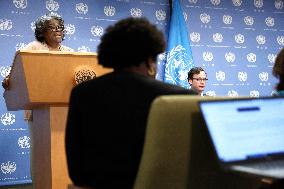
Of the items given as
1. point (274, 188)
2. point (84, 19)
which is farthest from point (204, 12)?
point (274, 188)

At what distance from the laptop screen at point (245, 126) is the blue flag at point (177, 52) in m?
3.94

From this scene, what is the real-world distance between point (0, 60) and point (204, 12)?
2711 mm

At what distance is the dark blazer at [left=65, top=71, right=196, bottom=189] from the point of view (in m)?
1.52

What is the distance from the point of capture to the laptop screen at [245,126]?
150cm

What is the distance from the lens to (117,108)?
1.55 metres

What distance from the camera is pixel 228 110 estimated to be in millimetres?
1547

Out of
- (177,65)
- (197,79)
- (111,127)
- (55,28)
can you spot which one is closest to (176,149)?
(111,127)

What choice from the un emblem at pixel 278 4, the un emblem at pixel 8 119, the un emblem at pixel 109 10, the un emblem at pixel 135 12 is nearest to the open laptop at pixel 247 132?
the un emblem at pixel 8 119

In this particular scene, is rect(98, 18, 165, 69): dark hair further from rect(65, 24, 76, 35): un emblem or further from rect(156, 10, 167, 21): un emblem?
rect(156, 10, 167, 21): un emblem

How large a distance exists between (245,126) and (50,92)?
132cm

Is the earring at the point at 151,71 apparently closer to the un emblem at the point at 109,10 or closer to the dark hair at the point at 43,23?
the dark hair at the point at 43,23

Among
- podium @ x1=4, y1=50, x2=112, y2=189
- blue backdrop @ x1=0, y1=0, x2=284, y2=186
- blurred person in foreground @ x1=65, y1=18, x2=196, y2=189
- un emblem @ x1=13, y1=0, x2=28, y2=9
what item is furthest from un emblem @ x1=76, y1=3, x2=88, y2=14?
blurred person in foreground @ x1=65, y1=18, x2=196, y2=189

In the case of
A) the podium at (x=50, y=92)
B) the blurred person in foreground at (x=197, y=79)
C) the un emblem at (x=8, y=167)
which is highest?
the podium at (x=50, y=92)

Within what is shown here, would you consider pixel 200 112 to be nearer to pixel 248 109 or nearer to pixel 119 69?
pixel 248 109
